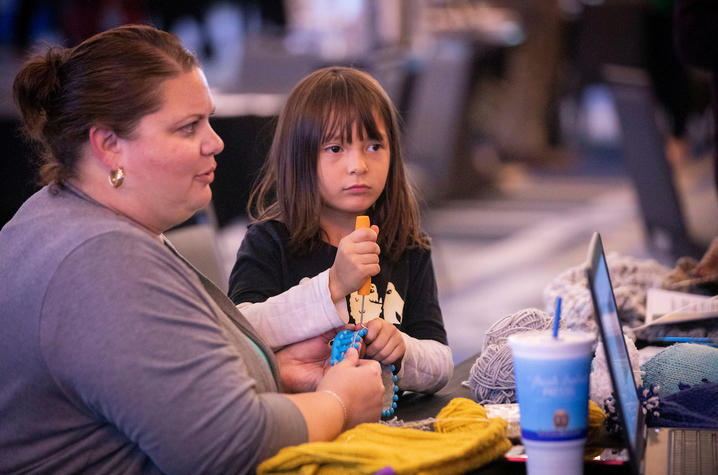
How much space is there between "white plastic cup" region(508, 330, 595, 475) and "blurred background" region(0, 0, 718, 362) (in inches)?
49.0

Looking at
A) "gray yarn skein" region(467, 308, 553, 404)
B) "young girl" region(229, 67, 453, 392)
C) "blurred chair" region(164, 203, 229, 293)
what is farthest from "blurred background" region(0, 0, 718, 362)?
"gray yarn skein" region(467, 308, 553, 404)

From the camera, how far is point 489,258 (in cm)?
581

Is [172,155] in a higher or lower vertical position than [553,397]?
higher

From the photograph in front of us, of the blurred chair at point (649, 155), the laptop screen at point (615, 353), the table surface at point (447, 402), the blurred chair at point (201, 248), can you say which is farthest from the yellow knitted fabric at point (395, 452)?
the blurred chair at point (649, 155)

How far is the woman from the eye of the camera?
0.95 meters

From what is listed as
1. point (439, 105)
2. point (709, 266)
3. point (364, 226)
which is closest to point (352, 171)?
point (364, 226)

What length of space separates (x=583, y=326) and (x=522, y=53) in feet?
26.0

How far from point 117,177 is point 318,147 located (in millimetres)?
542

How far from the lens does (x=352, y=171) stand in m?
1.52

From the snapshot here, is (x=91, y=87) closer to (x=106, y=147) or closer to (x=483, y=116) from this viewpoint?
(x=106, y=147)

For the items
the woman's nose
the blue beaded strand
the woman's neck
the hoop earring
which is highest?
the woman's nose

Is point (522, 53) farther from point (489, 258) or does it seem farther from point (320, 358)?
point (320, 358)

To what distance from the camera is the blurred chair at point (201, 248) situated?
2.03 meters

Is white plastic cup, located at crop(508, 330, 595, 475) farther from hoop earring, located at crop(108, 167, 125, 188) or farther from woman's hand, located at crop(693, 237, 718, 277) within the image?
woman's hand, located at crop(693, 237, 718, 277)
